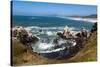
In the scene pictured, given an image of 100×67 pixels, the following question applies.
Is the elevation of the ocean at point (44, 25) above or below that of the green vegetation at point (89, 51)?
above

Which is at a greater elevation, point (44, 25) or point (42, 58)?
point (44, 25)

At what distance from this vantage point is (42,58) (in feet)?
7.24

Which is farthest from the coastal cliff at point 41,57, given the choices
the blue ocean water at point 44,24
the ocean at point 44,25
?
the blue ocean water at point 44,24

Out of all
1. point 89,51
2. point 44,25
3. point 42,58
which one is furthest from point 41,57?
point 89,51

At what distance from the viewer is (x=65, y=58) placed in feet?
7.52

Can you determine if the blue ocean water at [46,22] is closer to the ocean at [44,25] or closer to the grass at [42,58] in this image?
the ocean at [44,25]

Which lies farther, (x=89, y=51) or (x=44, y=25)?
(x=89, y=51)

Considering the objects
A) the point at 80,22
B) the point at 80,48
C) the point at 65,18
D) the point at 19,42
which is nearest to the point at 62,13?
the point at 65,18

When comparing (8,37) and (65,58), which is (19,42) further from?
(65,58)

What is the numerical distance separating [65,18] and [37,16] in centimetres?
35

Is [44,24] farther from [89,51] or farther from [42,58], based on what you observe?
[89,51]

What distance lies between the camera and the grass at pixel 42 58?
212 cm

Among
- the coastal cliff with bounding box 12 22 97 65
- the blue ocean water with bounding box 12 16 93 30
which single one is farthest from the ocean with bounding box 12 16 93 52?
the coastal cliff with bounding box 12 22 97 65

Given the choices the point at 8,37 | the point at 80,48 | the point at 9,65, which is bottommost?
the point at 9,65
